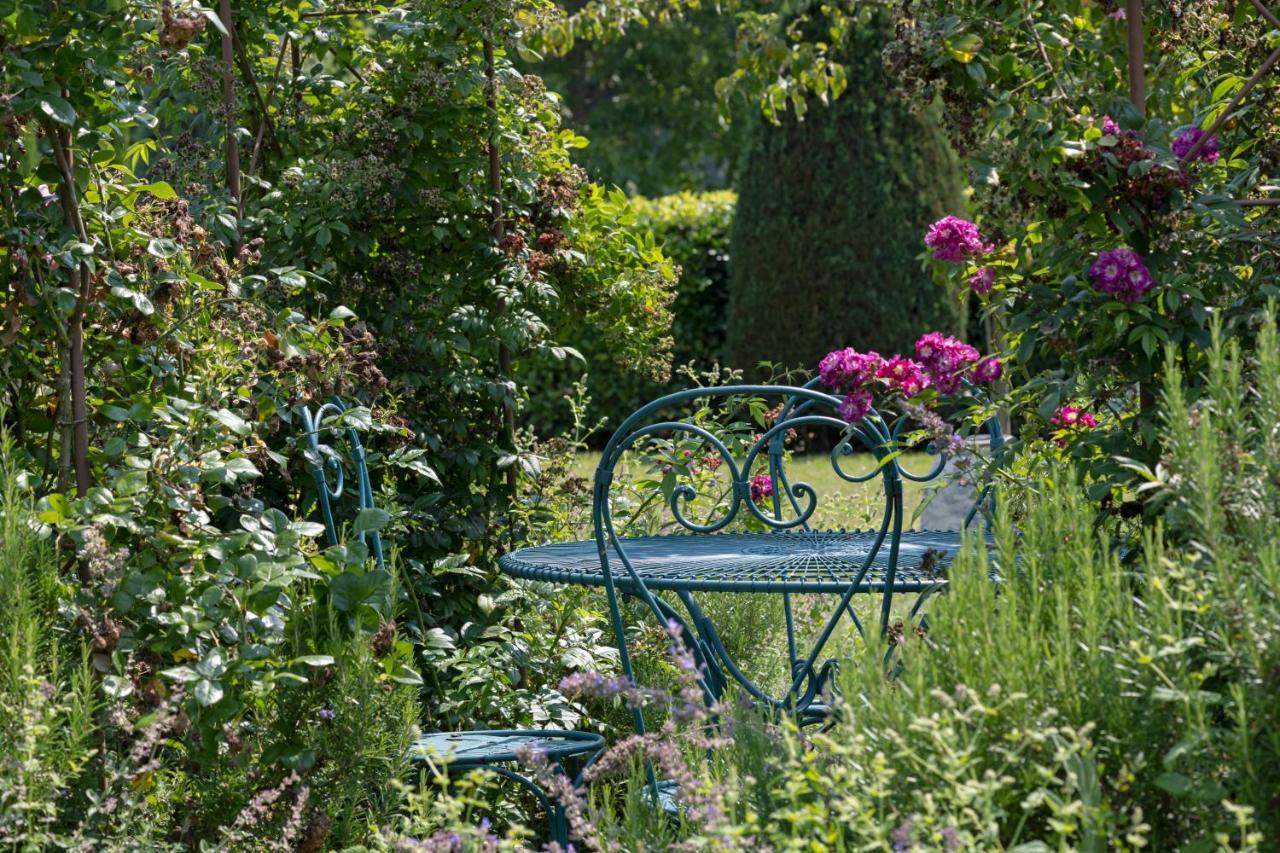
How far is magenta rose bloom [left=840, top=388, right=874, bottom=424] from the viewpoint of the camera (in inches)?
109

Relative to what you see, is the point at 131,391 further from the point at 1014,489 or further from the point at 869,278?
the point at 869,278

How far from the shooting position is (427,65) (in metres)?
3.95

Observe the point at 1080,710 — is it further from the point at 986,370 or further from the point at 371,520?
the point at 371,520

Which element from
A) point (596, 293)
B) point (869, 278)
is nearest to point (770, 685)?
point (596, 293)

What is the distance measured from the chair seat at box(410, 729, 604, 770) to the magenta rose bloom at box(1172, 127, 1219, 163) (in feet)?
5.07

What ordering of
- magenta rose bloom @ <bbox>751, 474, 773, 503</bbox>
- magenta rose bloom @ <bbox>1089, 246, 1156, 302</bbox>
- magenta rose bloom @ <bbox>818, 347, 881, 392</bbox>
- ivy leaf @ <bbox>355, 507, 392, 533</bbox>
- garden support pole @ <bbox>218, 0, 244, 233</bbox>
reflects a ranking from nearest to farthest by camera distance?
magenta rose bloom @ <bbox>1089, 246, 1156, 302</bbox>
ivy leaf @ <bbox>355, 507, 392, 533</bbox>
magenta rose bloom @ <bbox>818, 347, 881, 392</bbox>
garden support pole @ <bbox>218, 0, 244, 233</bbox>
magenta rose bloom @ <bbox>751, 474, 773, 503</bbox>

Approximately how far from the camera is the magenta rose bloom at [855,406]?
9.12ft

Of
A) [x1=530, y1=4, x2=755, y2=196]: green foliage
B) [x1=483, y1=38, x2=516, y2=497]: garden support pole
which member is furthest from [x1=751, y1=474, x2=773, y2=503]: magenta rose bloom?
[x1=530, y1=4, x2=755, y2=196]: green foliage

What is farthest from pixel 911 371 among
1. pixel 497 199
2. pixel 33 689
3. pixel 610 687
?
pixel 33 689

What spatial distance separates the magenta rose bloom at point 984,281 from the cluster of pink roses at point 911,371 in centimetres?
14

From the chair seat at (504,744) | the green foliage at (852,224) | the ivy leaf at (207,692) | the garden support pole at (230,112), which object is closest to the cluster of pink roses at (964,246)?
the chair seat at (504,744)

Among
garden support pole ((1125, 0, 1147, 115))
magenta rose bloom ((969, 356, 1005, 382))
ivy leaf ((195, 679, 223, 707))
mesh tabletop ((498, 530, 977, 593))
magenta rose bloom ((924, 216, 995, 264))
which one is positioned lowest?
ivy leaf ((195, 679, 223, 707))

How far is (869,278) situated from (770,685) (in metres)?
6.58

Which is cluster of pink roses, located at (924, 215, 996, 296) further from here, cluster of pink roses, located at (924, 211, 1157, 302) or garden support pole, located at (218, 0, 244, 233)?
garden support pole, located at (218, 0, 244, 233)
